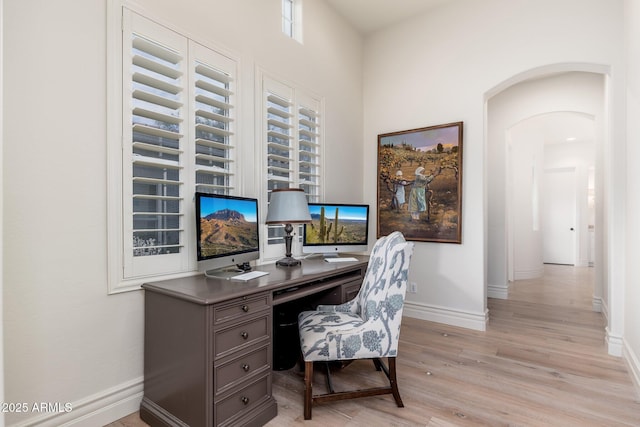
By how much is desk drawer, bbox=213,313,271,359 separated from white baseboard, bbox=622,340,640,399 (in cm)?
243

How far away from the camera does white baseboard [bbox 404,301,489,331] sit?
3402mm

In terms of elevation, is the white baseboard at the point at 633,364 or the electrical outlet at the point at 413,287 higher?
the electrical outlet at the point at 413,287

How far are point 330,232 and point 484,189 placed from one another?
5.60 feet

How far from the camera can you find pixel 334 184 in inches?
145

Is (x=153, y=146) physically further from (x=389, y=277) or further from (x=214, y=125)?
(x=389, y=277)

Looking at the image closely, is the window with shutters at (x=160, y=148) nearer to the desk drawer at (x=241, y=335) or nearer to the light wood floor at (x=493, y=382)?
the desk drawer at (x=241, y=335)

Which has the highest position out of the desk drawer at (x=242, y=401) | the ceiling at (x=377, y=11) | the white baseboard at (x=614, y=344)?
the ceiling at (x=377, y=11)

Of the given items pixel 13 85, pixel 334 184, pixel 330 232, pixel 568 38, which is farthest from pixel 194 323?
pixel 568 38

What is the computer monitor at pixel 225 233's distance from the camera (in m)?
1.99

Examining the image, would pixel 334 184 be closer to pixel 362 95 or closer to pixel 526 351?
pixel 362 95

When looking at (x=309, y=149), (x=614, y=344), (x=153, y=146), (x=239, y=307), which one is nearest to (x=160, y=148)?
(x=153, y=146)

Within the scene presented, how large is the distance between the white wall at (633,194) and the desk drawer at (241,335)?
2.47 meters

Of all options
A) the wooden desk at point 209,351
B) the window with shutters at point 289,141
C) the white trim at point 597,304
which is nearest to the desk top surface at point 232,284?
the wooden desk at point 209,351

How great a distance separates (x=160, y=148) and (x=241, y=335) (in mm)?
1231
